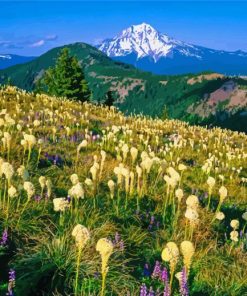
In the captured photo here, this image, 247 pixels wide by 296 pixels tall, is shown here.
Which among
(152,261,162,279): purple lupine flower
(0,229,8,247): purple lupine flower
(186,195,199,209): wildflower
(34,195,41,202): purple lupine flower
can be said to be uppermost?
(186,195,199,209): wildflower

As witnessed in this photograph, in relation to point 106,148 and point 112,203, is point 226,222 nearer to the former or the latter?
point 112,203

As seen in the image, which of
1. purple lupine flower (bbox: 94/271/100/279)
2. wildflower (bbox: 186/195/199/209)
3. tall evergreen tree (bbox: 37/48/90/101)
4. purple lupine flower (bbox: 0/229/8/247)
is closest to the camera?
purple lupine flower (bbox: 94/271/100/279)

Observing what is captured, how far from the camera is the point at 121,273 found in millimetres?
6176

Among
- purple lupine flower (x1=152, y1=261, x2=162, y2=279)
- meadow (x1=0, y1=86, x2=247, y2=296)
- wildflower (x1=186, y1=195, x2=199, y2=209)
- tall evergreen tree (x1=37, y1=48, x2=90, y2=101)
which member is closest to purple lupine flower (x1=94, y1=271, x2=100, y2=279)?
meadow (x1=0, y1=86, x2=247, y2=296)

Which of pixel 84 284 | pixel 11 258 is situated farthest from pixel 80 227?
pixel 11 258

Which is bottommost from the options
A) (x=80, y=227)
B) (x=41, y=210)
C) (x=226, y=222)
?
(x=226, y=222)

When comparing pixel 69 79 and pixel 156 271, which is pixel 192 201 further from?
pixel 69 79

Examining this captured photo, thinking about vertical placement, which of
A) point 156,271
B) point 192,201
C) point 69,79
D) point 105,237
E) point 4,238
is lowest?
point 156,271

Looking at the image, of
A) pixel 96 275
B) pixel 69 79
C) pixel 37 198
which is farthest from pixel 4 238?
pixel 69 79

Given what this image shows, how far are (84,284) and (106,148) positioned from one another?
8.63 metres

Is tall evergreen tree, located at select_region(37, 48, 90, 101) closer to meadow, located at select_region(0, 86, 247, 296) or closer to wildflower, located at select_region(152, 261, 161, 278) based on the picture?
meadow, located at select_region(0, 86, 247, 296)

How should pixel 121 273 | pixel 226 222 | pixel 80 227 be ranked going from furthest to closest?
pixel 226 222
pixel 121 273
pixel 80 227

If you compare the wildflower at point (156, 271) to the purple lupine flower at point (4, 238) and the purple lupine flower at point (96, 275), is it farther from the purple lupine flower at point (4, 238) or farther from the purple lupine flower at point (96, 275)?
the purple lupine flower at point (4, 238)

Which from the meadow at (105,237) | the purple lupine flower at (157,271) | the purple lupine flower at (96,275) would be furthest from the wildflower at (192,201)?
the purple lupine flower at (96,275)
